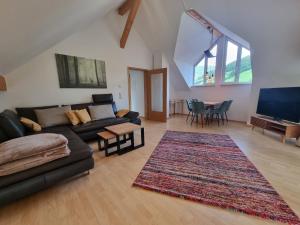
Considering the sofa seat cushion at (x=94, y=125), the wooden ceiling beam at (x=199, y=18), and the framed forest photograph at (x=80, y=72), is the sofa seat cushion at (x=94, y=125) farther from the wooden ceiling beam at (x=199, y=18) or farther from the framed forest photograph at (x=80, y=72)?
the wooden ceiling beam at (x=199, y=18)

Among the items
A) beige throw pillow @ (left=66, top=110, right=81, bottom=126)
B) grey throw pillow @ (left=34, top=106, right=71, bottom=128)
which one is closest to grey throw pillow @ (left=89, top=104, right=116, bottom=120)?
beige throw pillow @ (left=66, top=110, right=81, bottom=126)

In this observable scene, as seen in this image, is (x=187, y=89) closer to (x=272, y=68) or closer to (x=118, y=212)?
(x=272, y=68)

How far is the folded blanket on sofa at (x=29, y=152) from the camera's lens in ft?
4.60

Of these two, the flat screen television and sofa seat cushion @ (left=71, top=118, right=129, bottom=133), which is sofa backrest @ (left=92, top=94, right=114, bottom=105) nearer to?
sofa seat cushion @ (left=71, top=118, right=129, bottom=133)

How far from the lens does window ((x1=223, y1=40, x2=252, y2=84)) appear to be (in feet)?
14.5

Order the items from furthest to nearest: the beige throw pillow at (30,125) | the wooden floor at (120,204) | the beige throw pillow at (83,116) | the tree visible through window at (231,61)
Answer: the tree visible through window at (231,61) < the beige throw pillow at (83,116) < the beige throw pillow at (30,125) < the wooden floor at (120,204)

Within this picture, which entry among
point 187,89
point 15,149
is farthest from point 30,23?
point 187,89

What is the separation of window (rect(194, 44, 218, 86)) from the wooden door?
1.70 meters

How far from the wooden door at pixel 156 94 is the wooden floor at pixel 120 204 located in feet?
10.2

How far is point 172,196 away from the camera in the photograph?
1.61 meters

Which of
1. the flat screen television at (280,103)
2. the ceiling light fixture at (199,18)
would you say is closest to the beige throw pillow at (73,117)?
the ceiling light fixture at (199,18)

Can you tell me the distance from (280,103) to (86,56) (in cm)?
486

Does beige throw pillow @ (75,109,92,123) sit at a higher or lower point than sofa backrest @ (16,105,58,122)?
lower

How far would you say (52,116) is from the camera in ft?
9.79
